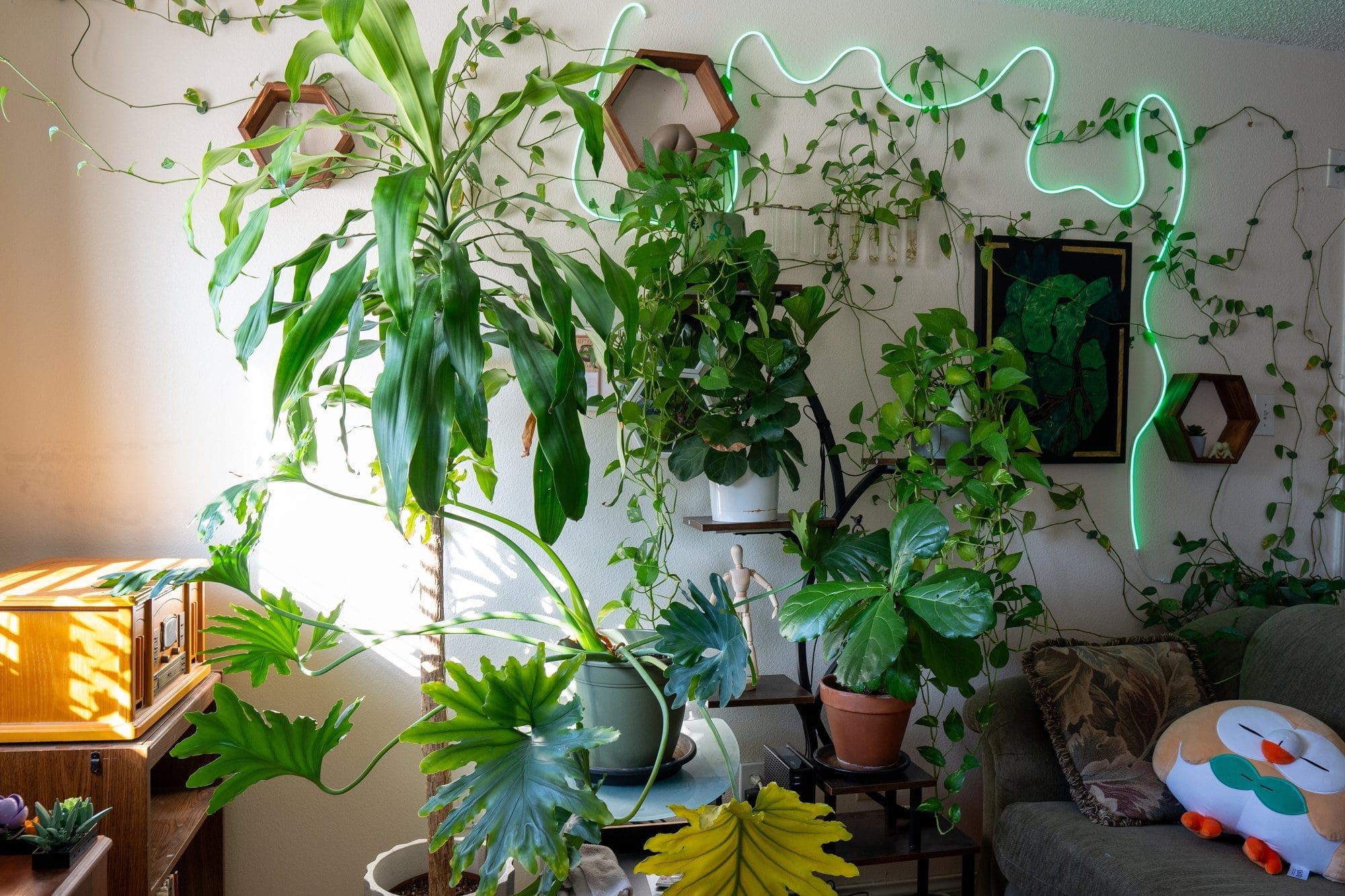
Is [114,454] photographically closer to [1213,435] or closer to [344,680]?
[344,680]

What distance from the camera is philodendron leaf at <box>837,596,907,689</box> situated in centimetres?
155

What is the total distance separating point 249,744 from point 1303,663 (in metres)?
2.27

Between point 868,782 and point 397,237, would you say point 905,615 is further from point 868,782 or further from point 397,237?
point 397,237

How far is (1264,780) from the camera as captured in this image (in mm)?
1967

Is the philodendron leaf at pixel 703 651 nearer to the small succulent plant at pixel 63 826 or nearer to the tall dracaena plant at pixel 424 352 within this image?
the tall dracaena plant at pixel 424 352

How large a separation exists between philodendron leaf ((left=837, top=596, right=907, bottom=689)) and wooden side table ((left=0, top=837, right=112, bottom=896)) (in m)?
1.12

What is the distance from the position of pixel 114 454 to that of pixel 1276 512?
3.11 m

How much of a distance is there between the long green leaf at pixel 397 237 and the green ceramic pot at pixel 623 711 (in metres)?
0.65

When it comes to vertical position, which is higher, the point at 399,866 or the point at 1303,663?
the point at 1303,663

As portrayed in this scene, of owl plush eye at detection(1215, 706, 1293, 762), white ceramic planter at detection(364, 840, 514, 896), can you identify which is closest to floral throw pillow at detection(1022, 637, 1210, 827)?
owl plush eye at detection(1215, 706, 1293, 762)

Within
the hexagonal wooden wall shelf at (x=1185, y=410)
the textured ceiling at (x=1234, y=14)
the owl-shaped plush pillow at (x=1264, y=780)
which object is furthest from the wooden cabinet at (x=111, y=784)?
the textured ceiling at (x=1234, y=14)

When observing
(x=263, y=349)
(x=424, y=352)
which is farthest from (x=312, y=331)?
(x=263, y=349)

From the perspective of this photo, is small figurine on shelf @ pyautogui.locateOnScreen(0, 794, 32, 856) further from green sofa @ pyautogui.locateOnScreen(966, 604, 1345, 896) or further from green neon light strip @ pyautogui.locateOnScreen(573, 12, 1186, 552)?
green sofa @ pyautogui.locateOnScreen(966, 604, 1345, 896)

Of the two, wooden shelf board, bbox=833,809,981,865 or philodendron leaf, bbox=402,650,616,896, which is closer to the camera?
philodendron leaf, bbox=402,650,616,896
